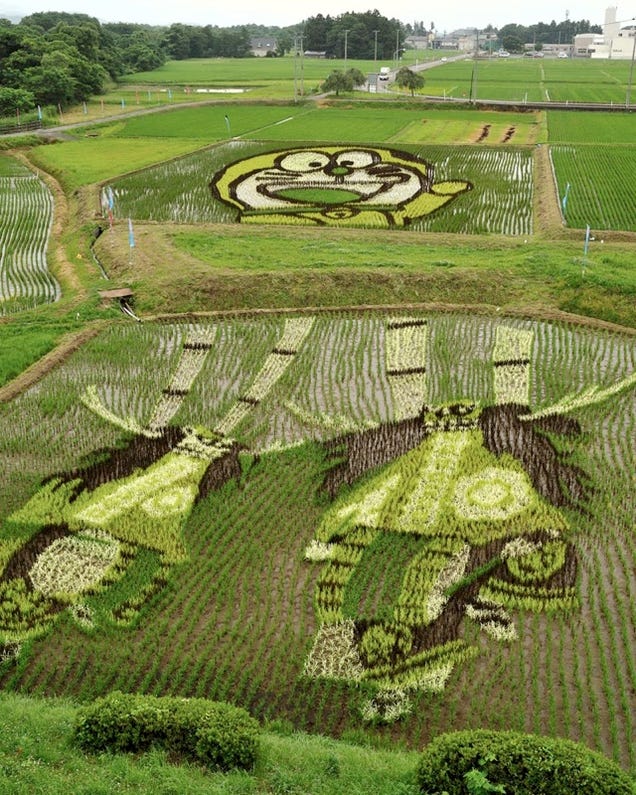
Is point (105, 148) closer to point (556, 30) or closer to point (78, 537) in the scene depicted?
point (78, 537)

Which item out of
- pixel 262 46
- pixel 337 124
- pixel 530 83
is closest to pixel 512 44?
pixel 262 46

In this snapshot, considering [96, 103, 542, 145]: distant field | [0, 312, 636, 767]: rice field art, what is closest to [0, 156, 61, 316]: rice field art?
[0, 312, 636, 767]: rice field art

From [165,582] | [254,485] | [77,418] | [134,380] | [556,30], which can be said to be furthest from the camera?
[556,30]

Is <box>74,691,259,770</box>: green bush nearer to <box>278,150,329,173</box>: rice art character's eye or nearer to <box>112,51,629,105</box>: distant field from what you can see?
<box>278,150,329,173</box>: rice art character's eye

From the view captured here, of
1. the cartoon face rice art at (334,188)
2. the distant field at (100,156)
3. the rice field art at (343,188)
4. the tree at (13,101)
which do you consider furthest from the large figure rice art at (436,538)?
the tree at (13,101)

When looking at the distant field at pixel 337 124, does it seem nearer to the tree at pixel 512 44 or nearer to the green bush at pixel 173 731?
the green bush at pixel 173 731

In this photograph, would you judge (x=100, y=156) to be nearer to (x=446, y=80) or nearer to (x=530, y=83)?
(x=446, y=80)

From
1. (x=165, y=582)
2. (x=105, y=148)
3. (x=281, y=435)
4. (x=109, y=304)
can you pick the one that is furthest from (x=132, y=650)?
(x=105, y=148)

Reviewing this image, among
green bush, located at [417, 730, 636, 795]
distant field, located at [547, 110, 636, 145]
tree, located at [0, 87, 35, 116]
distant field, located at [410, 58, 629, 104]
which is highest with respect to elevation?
distant field, located at [410, 58, 629, 104]
